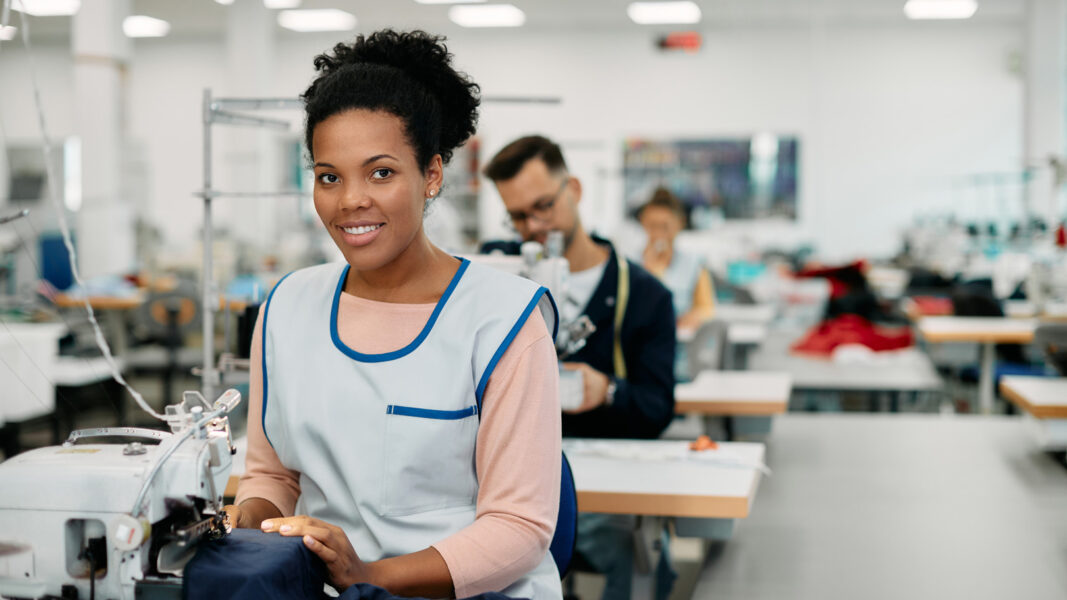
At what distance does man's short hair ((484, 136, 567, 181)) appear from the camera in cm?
215

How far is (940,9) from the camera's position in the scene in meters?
9.70

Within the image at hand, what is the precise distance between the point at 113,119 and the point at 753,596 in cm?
806

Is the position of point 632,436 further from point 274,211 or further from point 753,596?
point 274,211

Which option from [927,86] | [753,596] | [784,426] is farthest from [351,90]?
[927,86]

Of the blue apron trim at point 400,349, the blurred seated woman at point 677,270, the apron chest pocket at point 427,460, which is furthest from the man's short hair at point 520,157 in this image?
the blurred seated woman at point 677,270

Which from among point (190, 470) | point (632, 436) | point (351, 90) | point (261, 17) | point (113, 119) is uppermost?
point (261, 17)

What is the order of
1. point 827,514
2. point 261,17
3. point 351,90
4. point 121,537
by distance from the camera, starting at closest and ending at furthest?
point 121,537
point 351,90
point 827,514
point 261,17

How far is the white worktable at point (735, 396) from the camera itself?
2.50 m

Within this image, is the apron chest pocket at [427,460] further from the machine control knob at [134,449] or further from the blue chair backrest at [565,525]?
the machine control knob at [134,449]

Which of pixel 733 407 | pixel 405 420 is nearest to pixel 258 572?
pixel 405 420

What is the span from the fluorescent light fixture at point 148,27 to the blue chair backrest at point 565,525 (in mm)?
9652

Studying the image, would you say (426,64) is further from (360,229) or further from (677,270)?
(677,270)

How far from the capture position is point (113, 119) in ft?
27.9

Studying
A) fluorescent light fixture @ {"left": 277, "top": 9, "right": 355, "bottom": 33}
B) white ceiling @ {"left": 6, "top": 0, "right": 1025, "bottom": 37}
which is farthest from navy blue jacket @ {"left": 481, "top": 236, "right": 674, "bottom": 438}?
fluorescent light fixture @ {"left": 277, "top": 9, "right": 355, "bottom": 33}
